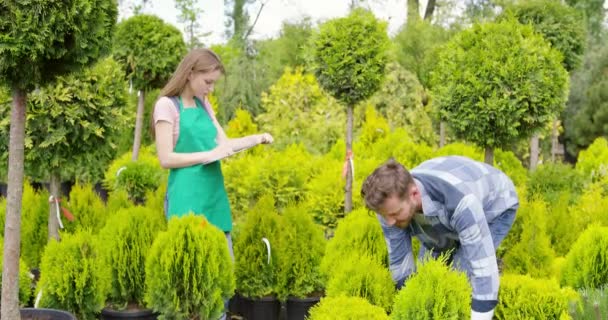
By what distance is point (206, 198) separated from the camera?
12.2ft

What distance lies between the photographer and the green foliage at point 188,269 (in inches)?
131

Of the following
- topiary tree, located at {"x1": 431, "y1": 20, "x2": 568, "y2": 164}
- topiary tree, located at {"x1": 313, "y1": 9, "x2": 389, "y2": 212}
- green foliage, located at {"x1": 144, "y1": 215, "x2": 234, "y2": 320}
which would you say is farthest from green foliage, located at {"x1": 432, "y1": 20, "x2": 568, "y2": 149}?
green foliage, located at {"x1": 144, "y1": 215, "x2": 234, "y2": 320}

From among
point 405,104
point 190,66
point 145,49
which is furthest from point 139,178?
point 405,104

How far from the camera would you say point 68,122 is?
4.55 m

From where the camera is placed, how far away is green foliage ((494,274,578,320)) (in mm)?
3008

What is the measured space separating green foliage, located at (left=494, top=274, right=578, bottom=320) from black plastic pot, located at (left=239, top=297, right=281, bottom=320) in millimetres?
1907

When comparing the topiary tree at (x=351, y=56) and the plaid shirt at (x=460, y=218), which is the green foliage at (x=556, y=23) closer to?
the topiary tree at (x=351, y=56)

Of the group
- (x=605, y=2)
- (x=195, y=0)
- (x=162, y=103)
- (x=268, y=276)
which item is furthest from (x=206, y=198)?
(x=605, y=2)

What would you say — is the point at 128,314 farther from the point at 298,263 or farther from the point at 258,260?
the point at 298,263

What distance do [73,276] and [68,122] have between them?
4.18 ft

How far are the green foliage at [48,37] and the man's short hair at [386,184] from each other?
4.93 feet

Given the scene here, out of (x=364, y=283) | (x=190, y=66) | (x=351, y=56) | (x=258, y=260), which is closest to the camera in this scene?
(x=364, y=283)

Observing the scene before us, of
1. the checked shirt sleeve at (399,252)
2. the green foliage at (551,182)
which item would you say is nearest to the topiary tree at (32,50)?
the checked shirt sleeve at (399,252)

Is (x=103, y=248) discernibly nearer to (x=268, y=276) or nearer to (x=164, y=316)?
(x=164, y=316)
